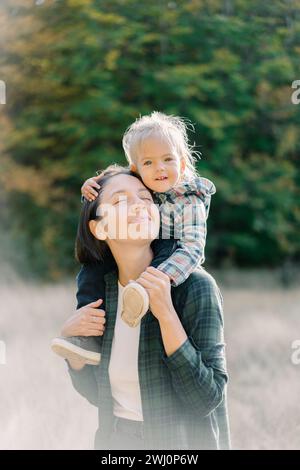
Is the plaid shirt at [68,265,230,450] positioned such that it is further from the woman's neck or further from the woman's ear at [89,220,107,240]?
the woman's ear at [89,220,107,240]

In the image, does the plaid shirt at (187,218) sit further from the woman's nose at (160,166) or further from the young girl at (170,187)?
the woman's nose at (160,166)

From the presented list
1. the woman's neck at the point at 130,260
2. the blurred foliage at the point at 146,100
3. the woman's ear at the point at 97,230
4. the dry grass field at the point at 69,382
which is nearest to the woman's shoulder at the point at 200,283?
the woman's neck at the point at 130,260

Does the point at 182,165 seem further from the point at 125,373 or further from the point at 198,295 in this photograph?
the point at 125,373

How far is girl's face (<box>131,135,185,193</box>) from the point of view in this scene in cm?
193

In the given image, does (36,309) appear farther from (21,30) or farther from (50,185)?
(21,30)

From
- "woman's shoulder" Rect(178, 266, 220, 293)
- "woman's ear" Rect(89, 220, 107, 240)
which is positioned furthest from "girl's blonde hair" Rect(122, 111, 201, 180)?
"woman's shoulder" Rect(178, 266, 220, 293)

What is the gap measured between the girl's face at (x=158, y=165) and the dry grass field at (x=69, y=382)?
160 cm

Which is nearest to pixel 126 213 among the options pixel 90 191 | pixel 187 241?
pixel 90 191

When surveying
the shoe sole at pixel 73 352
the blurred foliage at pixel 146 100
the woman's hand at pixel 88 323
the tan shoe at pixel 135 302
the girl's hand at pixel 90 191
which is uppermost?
the blurred foliage at pixel 146 100

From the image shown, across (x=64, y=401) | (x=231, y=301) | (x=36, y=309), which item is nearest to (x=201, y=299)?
(x=64, y=401)

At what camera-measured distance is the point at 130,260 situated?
1782mm

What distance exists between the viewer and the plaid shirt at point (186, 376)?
5.25ft

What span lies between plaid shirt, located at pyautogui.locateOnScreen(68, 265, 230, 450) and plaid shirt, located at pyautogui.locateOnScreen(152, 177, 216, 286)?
0.40ft

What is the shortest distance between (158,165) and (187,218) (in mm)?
177
